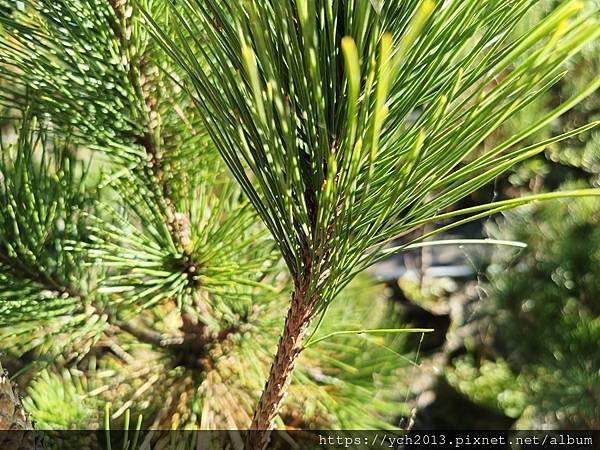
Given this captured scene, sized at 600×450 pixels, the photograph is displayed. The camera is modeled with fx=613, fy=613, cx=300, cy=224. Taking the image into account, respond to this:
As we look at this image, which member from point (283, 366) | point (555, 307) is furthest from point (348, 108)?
point (555, 307)

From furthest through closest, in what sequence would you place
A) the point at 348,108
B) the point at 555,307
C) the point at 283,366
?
the point at 555,307 → the point at 283,366 → the point at 348,108

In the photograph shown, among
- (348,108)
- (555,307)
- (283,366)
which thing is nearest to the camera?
(348,108)

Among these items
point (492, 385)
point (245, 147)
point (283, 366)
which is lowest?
point (492, 385)

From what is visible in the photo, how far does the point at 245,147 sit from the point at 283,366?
14 cm

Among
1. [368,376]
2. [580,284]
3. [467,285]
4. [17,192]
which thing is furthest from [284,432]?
[467,285]

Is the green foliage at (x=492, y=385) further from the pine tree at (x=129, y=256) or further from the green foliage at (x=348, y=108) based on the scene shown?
the green foliage at (x=348, y=108)

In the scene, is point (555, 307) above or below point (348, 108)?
below

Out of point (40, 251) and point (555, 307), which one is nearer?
point (40, 251)

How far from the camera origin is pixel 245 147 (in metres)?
0.24

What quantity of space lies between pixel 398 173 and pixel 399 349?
0.43m

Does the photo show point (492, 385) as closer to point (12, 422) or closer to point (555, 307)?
point (555, 307)

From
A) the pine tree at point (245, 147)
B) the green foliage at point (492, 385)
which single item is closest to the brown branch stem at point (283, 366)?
the pine tree at point (245, 147)

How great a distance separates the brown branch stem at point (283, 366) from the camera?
0.99 feet

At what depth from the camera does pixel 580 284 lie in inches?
35.5
